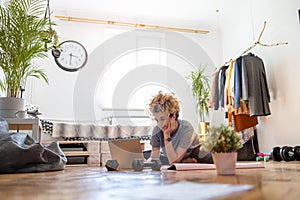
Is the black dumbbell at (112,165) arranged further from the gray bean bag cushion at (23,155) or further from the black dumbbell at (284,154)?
the black dumbbell at (284,154)

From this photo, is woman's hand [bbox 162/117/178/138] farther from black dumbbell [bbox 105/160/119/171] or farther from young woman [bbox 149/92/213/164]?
black dumbbell [bbox 105/160/119/171]

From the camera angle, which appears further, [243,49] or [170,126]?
[243,49]

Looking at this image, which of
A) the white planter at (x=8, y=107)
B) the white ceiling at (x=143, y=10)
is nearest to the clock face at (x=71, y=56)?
the white ceiling at (x=143, y=10)

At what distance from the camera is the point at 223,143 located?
3.25 ft

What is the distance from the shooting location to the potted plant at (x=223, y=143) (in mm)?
989

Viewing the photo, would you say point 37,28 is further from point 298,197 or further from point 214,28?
point 214,28

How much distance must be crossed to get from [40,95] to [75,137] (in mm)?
939

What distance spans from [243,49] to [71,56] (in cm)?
255

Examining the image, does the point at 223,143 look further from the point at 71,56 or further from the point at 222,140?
the point at 71,56

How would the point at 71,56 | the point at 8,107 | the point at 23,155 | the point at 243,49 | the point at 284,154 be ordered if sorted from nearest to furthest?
the point at 23,155, the point at 8,107, the point at 284,154, the point at 71,56, the point at 243,49

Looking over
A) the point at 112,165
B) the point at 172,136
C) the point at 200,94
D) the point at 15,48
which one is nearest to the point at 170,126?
the point at 172,136

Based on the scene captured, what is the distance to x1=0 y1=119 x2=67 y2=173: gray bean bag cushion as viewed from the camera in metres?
1.43

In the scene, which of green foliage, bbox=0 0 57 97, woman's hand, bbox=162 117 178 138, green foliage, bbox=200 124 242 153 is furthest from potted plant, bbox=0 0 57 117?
green foliage, bbox=200 124 242 153

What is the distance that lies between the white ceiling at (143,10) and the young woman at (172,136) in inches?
93.8
